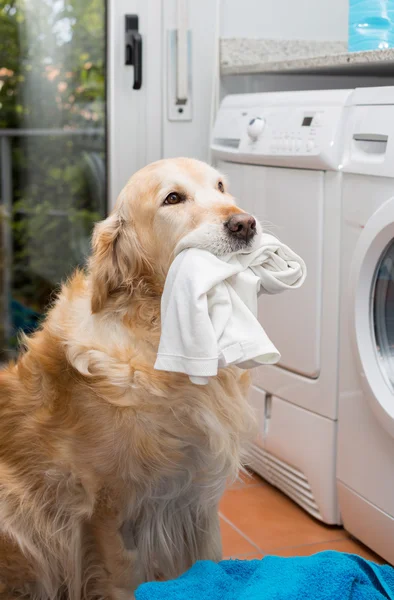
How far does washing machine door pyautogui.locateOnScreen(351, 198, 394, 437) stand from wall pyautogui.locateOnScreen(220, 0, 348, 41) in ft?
4.37

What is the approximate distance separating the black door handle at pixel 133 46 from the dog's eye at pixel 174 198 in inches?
54.0

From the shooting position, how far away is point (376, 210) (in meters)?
1.81

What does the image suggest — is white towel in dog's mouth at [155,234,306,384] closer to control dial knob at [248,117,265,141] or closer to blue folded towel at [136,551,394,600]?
blue folded towel at [136,551,394,600]

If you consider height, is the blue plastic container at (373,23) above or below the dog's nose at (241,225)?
above

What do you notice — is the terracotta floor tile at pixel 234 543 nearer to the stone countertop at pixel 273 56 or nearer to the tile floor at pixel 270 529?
the tile floor at pixel 270 529

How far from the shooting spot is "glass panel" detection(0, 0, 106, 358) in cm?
285

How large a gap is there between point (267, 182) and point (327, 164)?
1.02 feet

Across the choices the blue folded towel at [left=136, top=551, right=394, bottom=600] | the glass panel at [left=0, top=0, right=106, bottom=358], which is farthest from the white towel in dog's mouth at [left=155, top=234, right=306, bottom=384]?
the glass panel at [left=0, top=0, right=106, bottom=358]

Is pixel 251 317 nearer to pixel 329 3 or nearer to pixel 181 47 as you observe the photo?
pixel 181 47

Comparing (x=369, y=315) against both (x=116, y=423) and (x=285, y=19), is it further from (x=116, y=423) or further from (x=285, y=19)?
(x=285, y=19)

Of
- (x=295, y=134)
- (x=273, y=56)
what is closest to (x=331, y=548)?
(x=295, y=134)

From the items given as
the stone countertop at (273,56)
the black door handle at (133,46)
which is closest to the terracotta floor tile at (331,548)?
the stone countertop at (273,56)

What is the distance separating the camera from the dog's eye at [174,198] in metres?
1.52

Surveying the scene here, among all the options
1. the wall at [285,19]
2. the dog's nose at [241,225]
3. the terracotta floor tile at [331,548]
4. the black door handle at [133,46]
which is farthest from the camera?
the wall at [285,19]
